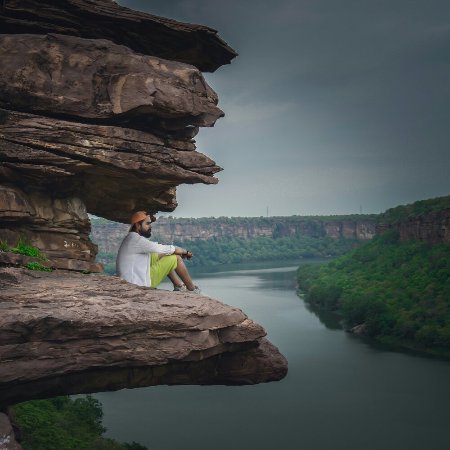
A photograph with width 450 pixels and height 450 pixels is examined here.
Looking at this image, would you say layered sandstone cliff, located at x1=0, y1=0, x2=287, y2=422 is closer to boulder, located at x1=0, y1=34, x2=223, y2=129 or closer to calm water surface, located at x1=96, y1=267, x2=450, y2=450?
boulder, located at x1=0, y1=34, x2=223, y2=129

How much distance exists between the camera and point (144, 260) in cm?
1224

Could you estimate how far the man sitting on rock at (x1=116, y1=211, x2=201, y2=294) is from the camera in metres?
12.1

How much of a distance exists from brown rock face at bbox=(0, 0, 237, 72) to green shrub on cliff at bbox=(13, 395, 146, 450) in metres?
15.7

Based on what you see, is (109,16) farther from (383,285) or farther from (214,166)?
(383,285)

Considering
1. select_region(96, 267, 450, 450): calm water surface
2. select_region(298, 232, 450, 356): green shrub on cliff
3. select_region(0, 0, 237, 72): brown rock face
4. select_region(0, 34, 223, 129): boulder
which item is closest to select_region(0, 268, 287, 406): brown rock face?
select_region(0, 34, 223, 129): boulder

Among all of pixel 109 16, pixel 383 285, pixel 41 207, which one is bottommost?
pixel 383 285

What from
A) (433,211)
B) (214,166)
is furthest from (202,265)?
(214,166)

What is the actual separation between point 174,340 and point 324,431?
28.8 metres

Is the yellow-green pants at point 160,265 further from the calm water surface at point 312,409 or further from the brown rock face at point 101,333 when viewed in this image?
the calm water surface at point 312,409

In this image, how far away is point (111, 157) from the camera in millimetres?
12070

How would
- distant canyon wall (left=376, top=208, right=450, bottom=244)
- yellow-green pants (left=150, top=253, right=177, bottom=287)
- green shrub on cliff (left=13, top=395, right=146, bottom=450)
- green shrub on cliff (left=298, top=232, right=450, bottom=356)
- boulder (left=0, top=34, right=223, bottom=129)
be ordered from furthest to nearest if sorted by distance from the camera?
distant canyon wall (left=376, top=208, right=450, bottom=244), green shrub on cliff (left=298, top=232, right=450, bottom=356), green shrub on cliff (left=13, top=395, right=146, bottom=450), yellow-green pants (left=150, top=253, right=177, bottom=287), boulder (left=0, top=34, right=223, bottom=129)

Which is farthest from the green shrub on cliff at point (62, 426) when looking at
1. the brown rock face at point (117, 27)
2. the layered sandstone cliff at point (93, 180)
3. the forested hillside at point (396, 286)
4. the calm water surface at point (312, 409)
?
the forested hillside at point (396, 286)

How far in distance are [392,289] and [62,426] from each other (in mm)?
58318

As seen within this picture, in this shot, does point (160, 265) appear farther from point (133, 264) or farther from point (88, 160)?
point (88, 160)
